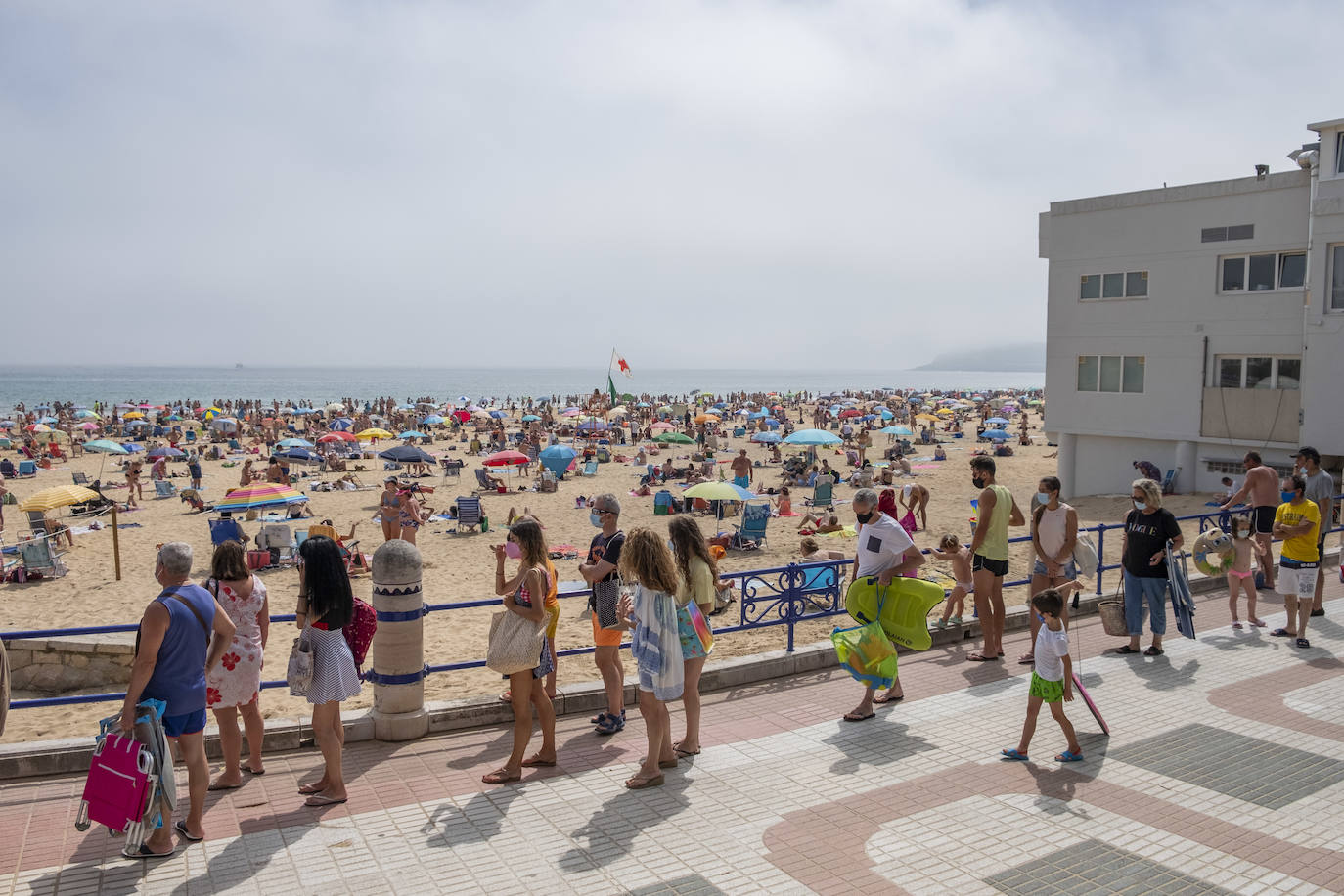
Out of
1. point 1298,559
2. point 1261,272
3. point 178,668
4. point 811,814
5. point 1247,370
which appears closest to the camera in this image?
point 178,668

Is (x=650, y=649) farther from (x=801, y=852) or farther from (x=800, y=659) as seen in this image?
(x=800, y=659)

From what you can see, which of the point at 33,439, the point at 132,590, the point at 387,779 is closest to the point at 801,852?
the point at 387,779

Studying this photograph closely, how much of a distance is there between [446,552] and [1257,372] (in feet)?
60.4

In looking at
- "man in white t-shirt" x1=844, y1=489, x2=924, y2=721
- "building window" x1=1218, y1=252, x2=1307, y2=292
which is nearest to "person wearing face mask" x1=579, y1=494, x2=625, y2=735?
"man in white t-shirt" x1=844, y1=489, x2=924, y2=721

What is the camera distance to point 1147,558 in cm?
767

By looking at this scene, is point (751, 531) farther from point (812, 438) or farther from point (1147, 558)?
point (1147, 558)

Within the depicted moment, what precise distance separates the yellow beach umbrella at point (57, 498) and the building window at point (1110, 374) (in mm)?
22685

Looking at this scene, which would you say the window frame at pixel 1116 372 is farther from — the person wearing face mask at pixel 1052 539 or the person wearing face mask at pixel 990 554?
the person wearing face mask at pixel 990 554

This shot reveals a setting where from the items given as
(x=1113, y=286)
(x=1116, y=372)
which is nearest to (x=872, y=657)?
(x=1116, y=372)

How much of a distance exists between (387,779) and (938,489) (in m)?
24.1

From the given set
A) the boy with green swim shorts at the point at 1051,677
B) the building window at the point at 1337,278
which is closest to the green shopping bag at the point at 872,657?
the boy with green swim shorts at the point at 1051,677

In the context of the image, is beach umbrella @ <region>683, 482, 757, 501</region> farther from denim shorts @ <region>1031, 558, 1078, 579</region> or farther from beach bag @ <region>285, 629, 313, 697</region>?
beach bag @ <region>285, 629, 313, 697</region>

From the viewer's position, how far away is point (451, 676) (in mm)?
9695

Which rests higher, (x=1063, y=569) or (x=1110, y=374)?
(x=1110, y=374)
